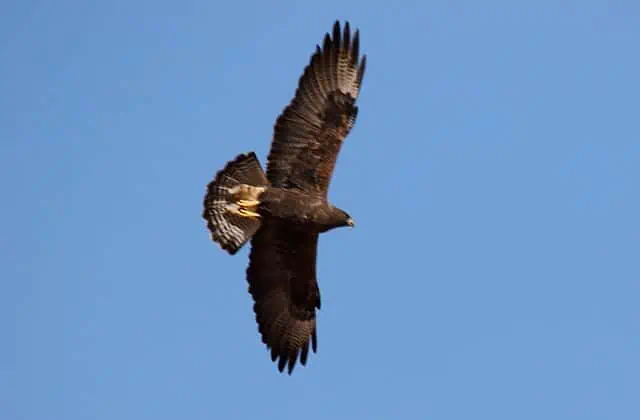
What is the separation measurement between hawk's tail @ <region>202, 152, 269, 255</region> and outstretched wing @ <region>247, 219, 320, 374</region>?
14.6 inches

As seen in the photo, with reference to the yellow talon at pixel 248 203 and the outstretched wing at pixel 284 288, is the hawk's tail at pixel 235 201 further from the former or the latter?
the outstretched wing at pixel 284 288

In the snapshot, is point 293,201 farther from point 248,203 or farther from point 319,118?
point 319,118

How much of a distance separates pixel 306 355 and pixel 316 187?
2198mm

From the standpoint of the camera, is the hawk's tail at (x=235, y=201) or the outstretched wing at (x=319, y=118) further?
the outstretched wing at (x=319, y=118)

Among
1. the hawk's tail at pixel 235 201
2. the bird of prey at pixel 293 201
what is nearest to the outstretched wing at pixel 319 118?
the bird of prey at pixel 293 201

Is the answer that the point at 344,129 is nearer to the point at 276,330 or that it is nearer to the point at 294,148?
the point at 294,148

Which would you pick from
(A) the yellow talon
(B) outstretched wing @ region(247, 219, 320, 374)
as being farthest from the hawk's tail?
(B) outstretched wing @ region(247, 219, 320, 374)

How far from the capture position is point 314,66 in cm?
1612

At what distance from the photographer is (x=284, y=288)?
53.9ft

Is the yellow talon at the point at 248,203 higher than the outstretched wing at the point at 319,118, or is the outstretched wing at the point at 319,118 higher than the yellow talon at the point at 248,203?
the outstretched wing at the point at 319,118

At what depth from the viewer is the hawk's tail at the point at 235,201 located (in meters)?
15.3

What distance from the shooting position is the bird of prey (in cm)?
1542

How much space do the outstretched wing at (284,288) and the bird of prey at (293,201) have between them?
0.01 meters

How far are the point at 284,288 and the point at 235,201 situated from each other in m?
1.58
